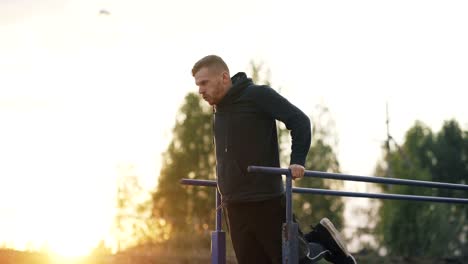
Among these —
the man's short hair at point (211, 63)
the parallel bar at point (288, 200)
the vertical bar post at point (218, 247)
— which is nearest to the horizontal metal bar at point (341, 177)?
the parallel bar at point (288, 200)

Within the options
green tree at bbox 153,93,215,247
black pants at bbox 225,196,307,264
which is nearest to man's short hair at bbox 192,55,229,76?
black pants at bbox 225,196,307,264

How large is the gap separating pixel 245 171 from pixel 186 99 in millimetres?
33221

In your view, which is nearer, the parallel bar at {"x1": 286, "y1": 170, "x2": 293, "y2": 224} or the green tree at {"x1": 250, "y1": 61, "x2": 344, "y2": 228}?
the parallel bar at {"x1": 286, "y1": 170, "x2": 293, "y2": 224}

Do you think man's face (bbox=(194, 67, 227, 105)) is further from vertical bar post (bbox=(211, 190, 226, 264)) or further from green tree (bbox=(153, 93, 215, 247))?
green tree (bbox=(153, 93, 215, 247))

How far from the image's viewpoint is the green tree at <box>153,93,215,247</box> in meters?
36.9

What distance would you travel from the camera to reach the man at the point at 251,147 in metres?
4.76

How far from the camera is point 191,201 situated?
37.5 metres

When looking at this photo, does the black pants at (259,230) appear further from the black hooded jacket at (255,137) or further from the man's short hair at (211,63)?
the man's short hair at (211,63)

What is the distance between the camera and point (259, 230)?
4.81 meters

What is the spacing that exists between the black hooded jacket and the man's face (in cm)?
5

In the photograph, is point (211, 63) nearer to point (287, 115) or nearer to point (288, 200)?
point (287, 115)

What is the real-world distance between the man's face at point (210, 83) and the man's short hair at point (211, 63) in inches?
0.8

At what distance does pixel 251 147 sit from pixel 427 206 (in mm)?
33773

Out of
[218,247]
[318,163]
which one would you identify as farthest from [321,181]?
[218,247]
